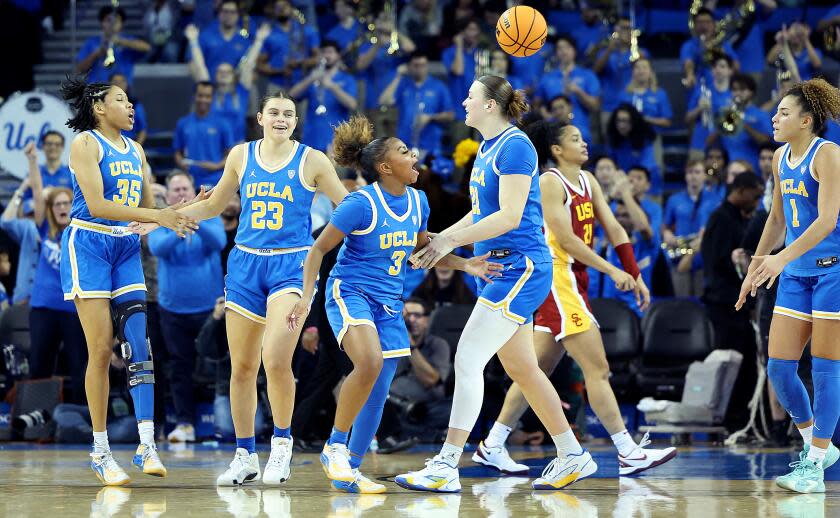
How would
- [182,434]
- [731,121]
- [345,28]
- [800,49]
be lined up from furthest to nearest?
1. [345,28]
2. [800,49]
3. [731,121]
4. [182,434]

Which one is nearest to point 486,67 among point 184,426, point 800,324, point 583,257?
point 184,426

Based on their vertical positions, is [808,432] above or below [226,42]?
below

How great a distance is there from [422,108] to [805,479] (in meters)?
8.75

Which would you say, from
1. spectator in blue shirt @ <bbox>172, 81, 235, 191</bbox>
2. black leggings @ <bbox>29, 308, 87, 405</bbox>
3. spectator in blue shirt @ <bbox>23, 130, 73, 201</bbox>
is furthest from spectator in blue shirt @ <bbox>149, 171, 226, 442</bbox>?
spectator in blue shirt @ <bbox>172, 81, 235, 191</bbox>

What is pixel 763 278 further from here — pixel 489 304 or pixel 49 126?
pixel 49 126

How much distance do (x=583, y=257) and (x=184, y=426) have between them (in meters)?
4.58

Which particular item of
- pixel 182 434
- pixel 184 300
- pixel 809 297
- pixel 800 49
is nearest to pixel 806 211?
pixel 809 297

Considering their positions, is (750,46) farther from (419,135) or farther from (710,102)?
(419,135)

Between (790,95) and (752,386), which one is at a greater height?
(790,95)

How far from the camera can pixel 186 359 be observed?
10.9m

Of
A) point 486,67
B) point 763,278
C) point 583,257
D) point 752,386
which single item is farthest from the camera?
point 486,67

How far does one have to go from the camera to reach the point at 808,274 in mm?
6820

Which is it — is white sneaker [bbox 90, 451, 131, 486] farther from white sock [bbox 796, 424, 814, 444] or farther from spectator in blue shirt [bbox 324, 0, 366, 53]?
spectator in blue shirt [bbox 324, 0, 366, 53]

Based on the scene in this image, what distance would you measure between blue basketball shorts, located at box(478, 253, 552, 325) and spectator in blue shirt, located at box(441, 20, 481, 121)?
8.49 metres
